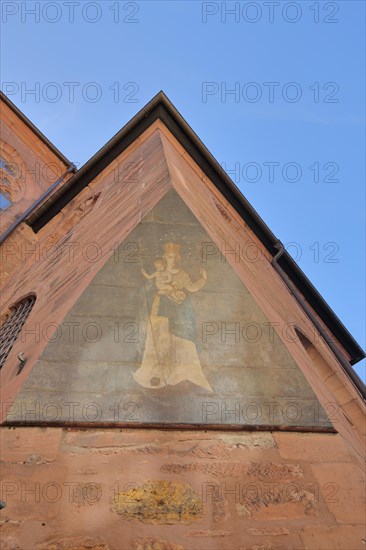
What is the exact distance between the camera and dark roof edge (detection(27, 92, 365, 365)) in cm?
929

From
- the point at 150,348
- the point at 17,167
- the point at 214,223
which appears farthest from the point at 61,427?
the point at 17,167

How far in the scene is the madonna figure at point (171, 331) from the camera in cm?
390

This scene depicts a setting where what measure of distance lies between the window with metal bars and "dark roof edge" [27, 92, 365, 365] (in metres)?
3.04

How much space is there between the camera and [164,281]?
4605mm

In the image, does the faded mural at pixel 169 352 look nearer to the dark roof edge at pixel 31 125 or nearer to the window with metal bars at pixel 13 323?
the window with metal bars at pixel 13 323

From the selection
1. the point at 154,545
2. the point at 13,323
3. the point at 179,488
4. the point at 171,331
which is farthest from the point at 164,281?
the point at 13,323

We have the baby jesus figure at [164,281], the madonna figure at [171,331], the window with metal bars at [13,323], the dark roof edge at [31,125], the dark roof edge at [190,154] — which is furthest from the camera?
the dark roof edge at [31,125]

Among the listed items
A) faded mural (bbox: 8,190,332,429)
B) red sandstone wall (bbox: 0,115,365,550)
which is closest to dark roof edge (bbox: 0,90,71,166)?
faded mural (bbox: 8,190,332,429)

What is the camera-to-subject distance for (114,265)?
15.4ft

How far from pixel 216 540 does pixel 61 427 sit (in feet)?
3.52

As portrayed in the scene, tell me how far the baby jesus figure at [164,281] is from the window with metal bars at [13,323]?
1477mm

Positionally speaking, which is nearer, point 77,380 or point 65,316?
point 77,380

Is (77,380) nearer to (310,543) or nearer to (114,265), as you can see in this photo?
(114,265)

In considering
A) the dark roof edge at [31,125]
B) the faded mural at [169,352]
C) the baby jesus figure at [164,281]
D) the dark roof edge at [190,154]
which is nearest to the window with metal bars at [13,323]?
the faded mural at [169,352]
